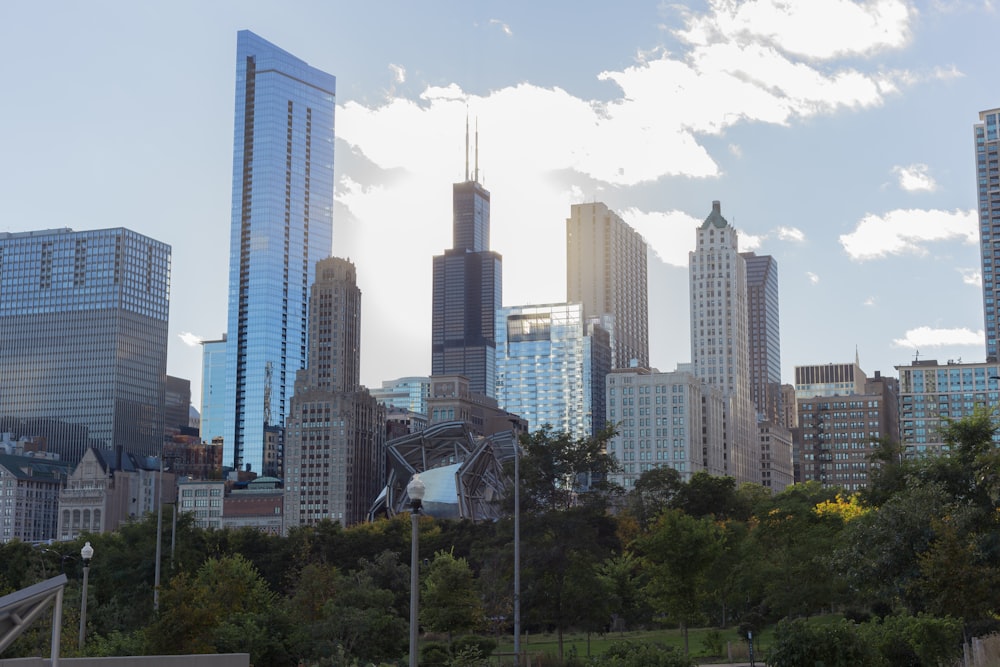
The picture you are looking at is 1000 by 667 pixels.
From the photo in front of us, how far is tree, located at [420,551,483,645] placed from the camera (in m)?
66.6

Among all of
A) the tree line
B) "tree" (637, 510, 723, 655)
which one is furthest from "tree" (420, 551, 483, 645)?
"tree" (637, 510, 723, 655)

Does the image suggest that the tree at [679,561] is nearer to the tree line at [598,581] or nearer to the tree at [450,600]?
the tree line at [598,581]

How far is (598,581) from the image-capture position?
65.9 meters

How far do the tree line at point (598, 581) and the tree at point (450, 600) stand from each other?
0.11 metres

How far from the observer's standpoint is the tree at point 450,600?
66562mm

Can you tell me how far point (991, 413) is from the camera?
48.2m

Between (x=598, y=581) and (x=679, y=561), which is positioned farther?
(x=598, y=581)

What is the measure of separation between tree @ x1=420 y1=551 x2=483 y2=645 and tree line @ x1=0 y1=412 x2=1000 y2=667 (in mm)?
110

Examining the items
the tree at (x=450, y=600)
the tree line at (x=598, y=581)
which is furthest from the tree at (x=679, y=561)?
the tree at (x=450, y=600)

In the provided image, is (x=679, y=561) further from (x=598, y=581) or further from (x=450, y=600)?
(x=450, y=600)

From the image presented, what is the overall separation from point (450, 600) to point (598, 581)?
8.47 m

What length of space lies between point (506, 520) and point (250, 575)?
15.5 metres

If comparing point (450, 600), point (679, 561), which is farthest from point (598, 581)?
point (450, 600)

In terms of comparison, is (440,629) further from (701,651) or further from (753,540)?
(753,540)
